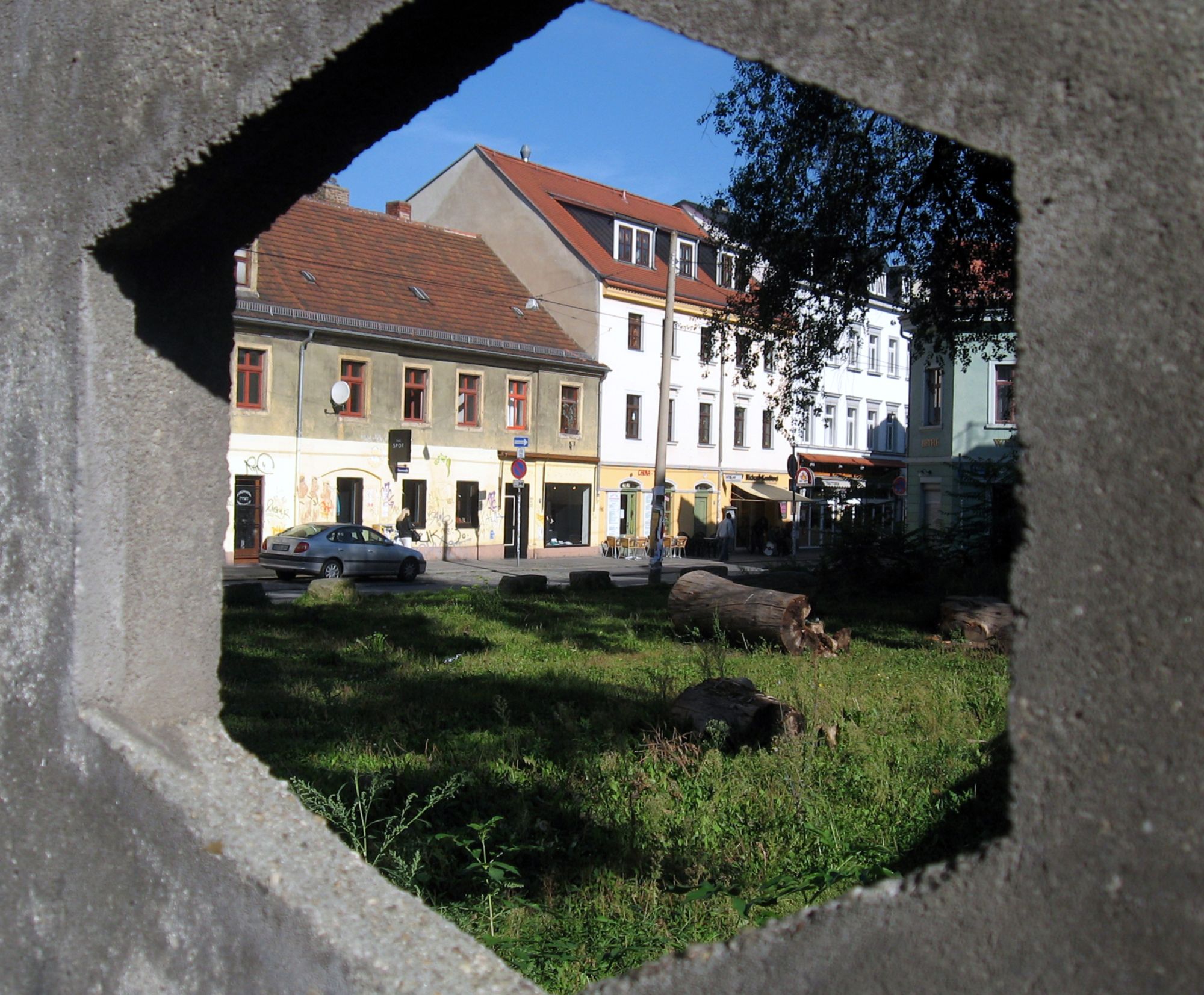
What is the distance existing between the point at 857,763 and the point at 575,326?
33.7m

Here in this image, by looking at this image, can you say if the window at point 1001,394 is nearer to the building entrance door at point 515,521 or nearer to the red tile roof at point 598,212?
the red tile roof at point 598,212

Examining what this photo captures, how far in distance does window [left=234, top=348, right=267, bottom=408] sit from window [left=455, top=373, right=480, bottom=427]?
6.53m

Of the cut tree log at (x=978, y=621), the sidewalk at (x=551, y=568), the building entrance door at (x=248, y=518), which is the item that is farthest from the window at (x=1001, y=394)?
the cut tree log at (x=978, y=621)

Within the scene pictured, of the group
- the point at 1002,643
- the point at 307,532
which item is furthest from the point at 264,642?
the point at 307,532

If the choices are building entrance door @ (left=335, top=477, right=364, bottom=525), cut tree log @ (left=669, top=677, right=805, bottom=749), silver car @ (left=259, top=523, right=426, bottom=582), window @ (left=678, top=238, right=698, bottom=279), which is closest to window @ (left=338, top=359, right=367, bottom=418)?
building entrance door @ (left=335, top=477, right=364, bottom=525)

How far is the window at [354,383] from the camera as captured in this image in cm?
3136

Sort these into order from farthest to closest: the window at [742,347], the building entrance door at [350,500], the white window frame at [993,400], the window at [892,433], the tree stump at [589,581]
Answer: the window at [892,433] → the white window frame at [993,400] → the building entrance door at [350,500] → the tree stump at [589,581] → the window at [742,347]

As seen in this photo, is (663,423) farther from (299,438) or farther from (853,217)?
(853,217)

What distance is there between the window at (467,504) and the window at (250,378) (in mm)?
6858

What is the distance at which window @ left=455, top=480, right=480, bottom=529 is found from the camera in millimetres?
34250

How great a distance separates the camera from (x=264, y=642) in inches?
459

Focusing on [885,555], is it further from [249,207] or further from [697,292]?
[697,292]

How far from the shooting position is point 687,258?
44.8 metres

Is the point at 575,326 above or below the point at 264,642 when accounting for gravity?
above
